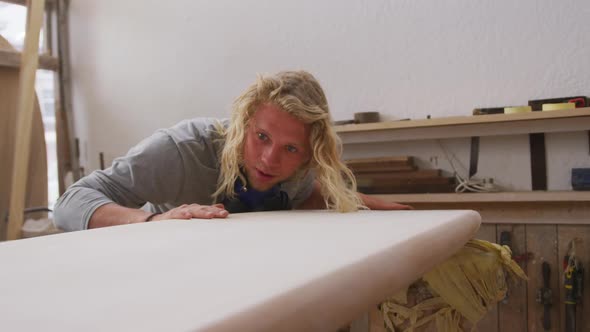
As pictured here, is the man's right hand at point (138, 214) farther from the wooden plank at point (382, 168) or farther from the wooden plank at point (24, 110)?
the wooden plank at point (24, 110)

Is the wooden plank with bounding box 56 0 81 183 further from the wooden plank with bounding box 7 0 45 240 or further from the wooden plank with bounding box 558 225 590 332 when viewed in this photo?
the wooden plank with bounding box 558 225 590 332

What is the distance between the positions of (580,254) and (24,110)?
2.97 meters

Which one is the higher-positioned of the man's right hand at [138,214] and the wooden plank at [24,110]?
the wooden plank at [24,110]

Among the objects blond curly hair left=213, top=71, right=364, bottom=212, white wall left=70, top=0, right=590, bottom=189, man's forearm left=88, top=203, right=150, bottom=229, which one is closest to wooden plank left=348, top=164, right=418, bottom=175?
white wall left=70, top=0, right=590, bottom=189

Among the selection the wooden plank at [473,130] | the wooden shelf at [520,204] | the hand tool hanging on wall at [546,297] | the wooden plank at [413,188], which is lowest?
the hand tool hanging on wall at [546,297]

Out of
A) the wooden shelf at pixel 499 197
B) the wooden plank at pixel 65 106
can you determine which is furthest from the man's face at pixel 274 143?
the wooden plank at pixel 65 106

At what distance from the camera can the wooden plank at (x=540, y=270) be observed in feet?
6.94

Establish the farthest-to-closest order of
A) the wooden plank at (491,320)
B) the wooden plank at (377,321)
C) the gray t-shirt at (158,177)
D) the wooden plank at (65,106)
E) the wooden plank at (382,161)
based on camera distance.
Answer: the wooden plank at (65,106)
the wooden plank at (382,161)
the wooden plank at (491,320)
the gray t-shirt at (158,177)
the wooden plank at (377,321)

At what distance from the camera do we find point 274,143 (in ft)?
4.33

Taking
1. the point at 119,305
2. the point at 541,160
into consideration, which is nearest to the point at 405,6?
the point at 541,160

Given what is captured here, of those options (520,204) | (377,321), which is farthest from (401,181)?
(377,321)

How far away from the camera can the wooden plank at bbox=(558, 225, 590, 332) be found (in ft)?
6.78

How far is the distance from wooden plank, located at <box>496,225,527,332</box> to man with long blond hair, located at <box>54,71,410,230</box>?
0.94m

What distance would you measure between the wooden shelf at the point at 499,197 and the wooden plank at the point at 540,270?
6.8 inches
